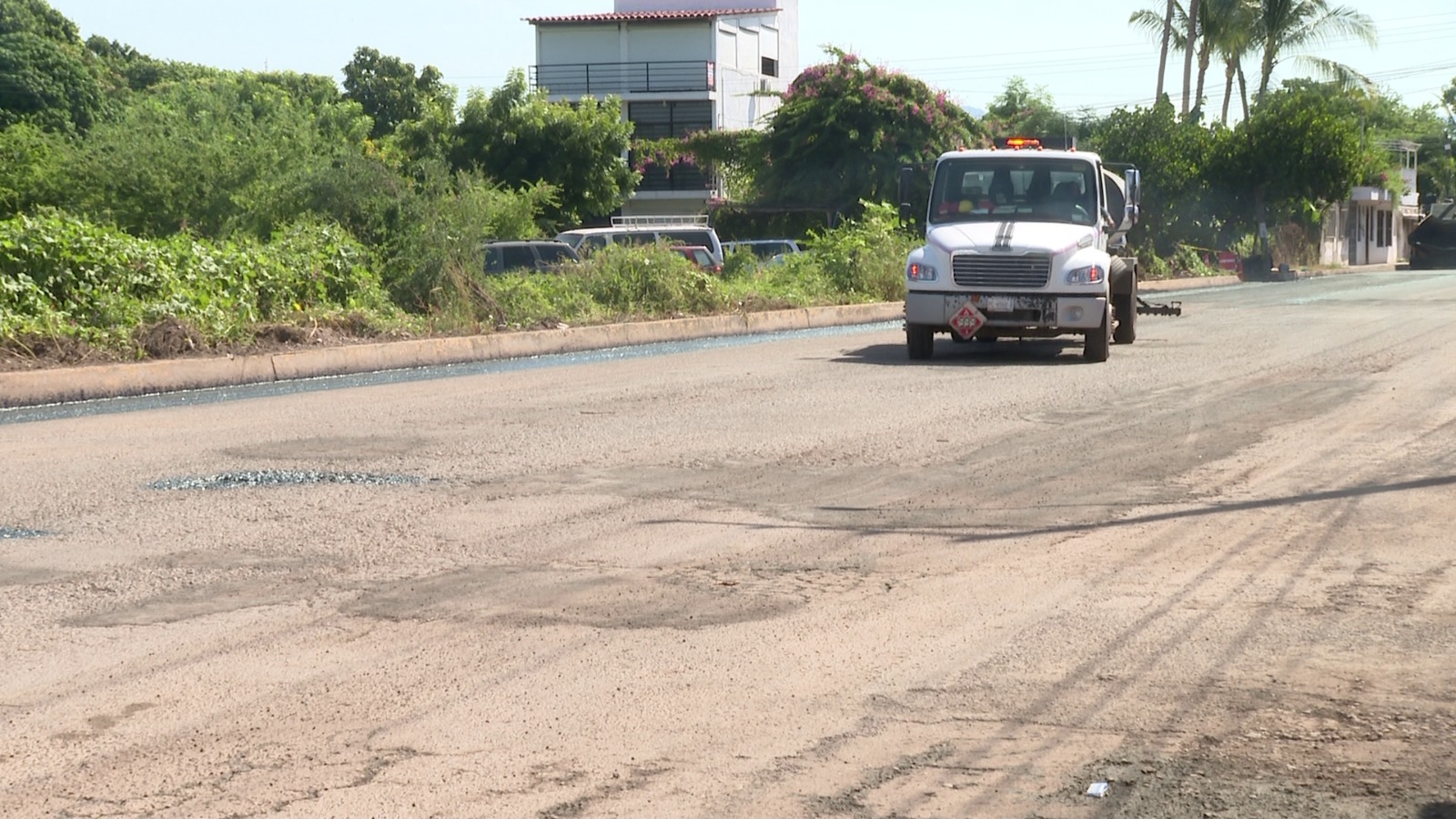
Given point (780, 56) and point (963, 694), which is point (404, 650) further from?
point (780, 56)

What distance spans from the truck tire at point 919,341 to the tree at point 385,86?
219 ft

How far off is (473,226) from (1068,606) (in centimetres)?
1392

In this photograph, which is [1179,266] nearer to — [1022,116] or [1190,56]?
[1190,56]

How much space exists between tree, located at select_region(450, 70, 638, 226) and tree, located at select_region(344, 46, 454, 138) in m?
32.1

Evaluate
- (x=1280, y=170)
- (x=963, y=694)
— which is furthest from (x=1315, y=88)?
(x=963, y=694)

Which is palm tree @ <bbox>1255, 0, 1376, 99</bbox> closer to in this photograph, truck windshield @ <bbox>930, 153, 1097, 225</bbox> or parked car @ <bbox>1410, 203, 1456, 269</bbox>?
parked car @ <bbox>1410, 203, 1456, 269</bbox>

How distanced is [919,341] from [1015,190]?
2.15 metres

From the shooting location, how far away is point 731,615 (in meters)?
5.79

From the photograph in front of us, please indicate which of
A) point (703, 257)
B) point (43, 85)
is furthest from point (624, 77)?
point (703, 257)

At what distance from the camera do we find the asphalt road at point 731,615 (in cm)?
414

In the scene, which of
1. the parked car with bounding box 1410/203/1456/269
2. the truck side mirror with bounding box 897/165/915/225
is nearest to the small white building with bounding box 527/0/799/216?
the parked car with bounding box 1410/203/1456/269

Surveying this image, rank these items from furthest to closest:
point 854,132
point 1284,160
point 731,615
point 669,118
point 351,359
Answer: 1. point 669,118
2. point 1284,160
3. point 854,132
4. point 351,359
5. point 731,615

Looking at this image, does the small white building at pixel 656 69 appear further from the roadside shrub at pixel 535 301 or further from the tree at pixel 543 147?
the roadside shrub at pixel 535 301

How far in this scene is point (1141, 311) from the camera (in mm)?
21500
